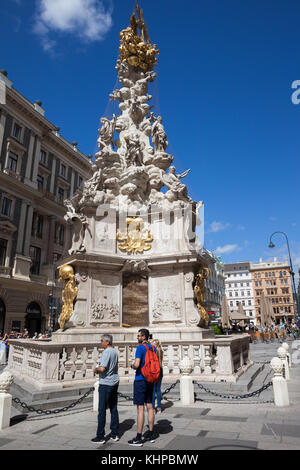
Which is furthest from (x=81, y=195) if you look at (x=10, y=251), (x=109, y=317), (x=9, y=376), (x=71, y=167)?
(x=71, y=167)

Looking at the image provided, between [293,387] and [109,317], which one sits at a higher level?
[109,317]

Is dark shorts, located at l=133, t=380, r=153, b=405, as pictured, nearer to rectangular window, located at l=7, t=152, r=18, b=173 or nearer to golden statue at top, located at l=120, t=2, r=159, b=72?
golden statue at top, located at l=120, t=2, r=159, b=72

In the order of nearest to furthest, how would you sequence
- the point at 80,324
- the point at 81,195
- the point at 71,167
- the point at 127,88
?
the point at 80,324
the point at 81,195
the point at 127,88
the point at 71,167

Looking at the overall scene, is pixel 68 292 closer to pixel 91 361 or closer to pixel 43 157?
pixel 91 361

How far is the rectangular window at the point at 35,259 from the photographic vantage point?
36750 millimetres

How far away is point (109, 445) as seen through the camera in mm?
4812

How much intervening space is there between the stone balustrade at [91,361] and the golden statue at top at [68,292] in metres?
1.39

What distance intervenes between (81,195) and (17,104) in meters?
29.2

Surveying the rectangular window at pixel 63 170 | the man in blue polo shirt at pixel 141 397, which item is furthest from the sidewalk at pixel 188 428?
the rectangular window at pixel 63 170

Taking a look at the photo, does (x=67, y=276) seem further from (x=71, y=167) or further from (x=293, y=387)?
(x=71, y=167)

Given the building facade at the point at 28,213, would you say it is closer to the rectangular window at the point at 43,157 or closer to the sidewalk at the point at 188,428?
the rectangular window at the point at 43,157

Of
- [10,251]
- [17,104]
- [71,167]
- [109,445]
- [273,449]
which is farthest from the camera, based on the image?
[71,167]

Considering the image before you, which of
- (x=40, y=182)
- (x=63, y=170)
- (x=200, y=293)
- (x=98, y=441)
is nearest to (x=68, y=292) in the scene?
(x=200, y=293)

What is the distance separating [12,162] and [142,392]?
3541 cm
